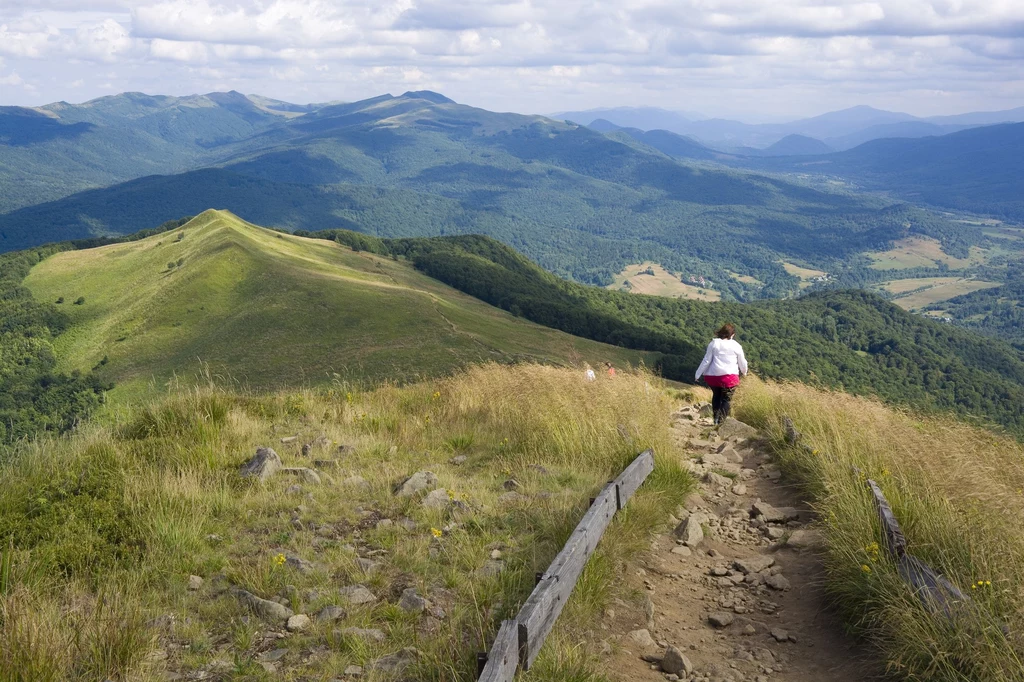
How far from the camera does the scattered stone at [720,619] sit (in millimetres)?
6156

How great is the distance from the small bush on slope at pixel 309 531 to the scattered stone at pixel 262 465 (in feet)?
0.58

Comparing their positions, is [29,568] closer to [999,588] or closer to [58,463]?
[58,463]

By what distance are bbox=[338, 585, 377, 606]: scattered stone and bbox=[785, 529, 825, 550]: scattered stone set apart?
4680 mm

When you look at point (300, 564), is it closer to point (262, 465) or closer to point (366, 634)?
point (366, 634)

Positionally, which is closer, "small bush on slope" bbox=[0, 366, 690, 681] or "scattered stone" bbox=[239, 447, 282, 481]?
"small bush on slope" bbox=[0, 366, 690, 681]

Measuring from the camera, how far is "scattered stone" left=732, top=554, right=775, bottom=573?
7090 millimetres

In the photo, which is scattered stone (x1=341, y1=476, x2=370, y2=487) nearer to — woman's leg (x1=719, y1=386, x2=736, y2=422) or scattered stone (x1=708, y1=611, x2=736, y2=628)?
scattered stone (x1=708, y1=611, x2=736, y2=628)

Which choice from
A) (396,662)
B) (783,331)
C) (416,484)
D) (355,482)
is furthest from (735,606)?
(783,331)

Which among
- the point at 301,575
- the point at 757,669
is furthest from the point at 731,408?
the point at 301,575

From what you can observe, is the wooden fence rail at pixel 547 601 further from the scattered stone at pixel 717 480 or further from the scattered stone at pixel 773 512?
the scattered stone at pixel 717 480

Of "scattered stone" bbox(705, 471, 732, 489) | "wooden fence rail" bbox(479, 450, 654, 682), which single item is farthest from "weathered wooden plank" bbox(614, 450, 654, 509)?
"scattered stone" bbox(705, 471, 732, 489)

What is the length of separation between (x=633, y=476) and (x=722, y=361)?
22.0 ft

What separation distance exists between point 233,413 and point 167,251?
447 ft

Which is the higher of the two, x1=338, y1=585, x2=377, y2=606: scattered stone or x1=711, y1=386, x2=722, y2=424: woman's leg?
x1=338, y1=585, x2=377, y2=606: scattered stone
